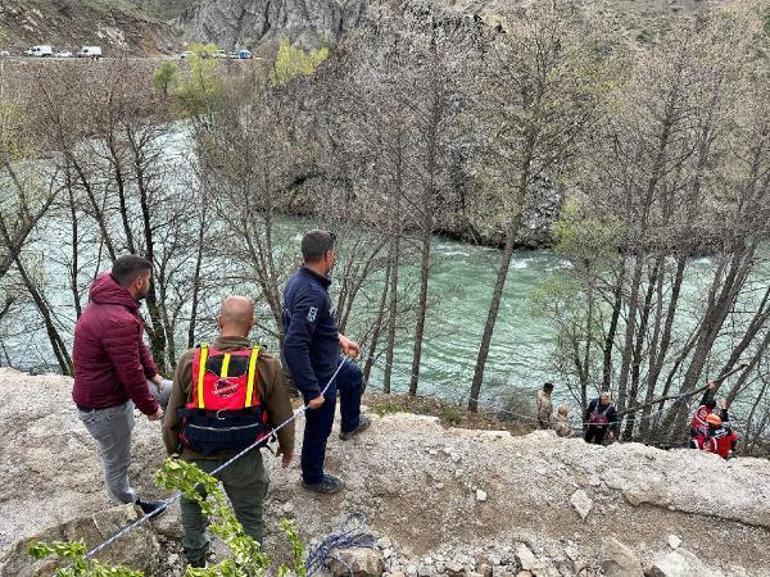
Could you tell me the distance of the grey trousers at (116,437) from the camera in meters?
4.52

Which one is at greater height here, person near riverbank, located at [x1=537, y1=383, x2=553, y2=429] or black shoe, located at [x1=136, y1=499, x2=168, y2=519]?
black shoe, located at [x1=136, y1=499, x2=168, y2=519]

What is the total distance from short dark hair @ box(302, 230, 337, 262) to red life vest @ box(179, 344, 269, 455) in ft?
3.40

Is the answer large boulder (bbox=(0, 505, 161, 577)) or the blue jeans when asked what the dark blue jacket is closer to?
the blue jeans

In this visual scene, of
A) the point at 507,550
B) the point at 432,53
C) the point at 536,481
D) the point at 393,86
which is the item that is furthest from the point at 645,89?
the point at 507,550

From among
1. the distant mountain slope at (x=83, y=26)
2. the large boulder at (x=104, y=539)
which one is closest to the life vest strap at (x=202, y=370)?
the large boulder at (x=104, y=539)

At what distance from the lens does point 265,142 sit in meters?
14.9

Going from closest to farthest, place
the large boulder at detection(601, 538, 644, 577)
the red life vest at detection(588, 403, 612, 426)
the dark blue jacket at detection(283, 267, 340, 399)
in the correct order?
the dark blue jacket at detection(283, 267, 340, 399) → the large boulder at detection(601, 538, 644, 577) → the red life vest at detection(588, 403, 612, 426)

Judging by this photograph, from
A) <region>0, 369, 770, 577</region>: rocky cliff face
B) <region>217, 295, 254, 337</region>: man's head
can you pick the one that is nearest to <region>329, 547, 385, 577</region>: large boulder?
<region>0, 369, 770, 577</region>: rocky cliff face

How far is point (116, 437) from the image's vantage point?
469 cm

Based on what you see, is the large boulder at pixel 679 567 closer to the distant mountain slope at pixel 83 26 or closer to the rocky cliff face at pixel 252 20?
the distant mountain slope at pixel 83 26

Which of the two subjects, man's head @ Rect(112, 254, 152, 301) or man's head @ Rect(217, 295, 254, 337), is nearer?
man's head @ Rect(217, 295, 254, 337)

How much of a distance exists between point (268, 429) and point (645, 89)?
12338 mm

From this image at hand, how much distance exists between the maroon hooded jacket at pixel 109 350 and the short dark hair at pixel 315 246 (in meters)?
1.30

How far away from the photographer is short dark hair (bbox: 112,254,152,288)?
4.26 meters
